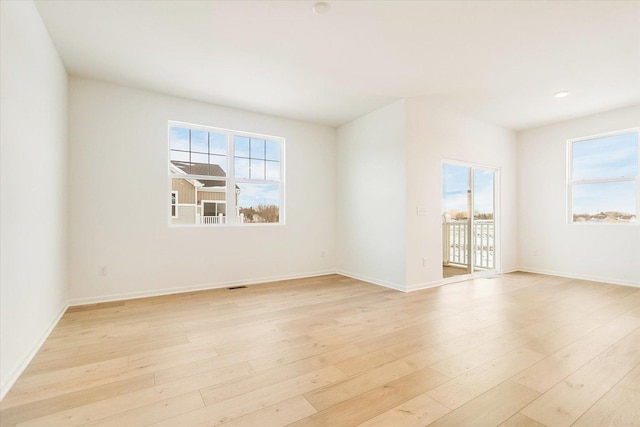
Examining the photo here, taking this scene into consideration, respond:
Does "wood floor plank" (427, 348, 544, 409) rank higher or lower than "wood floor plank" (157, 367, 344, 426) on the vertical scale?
higher

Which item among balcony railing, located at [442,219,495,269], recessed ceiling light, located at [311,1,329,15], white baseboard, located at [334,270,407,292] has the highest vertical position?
recessed ceiling light, located at [311,1,329,15]

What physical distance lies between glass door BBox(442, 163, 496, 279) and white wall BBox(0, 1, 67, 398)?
16.1 feet

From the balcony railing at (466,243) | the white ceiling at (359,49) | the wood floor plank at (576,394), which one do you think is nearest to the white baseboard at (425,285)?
the balcony railing at (466,243)

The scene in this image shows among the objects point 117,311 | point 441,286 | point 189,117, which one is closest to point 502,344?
point 441,286

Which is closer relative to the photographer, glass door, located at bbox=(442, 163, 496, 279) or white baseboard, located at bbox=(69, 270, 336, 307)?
white baseboard, located at bbox=(69, 270, 336, 307)

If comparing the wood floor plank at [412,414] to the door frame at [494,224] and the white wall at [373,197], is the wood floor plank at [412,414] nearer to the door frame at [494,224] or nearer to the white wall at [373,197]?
the white wall at [373,197]

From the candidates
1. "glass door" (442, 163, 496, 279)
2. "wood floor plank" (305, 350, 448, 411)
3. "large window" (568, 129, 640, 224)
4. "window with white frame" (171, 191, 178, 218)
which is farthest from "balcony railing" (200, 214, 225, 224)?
"large window" (568, 129, 640, 224)

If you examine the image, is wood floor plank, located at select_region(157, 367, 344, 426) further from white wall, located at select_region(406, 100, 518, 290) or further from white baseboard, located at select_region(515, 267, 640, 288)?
white baseboard, located at select_region(515, 267, 640, 288)

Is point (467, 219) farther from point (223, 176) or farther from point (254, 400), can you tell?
point (254, 400)

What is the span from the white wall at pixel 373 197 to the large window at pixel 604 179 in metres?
3.37

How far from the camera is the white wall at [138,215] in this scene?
3500mm

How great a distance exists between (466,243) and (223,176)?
430 centimetres

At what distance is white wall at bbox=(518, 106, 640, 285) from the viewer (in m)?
4.49

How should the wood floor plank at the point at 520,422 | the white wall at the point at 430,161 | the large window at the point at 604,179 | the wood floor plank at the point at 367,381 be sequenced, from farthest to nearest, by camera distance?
the large window at the point at 604,179, the white wall at the point at 430,161, the wood floor plank at the point at 367,381, the wood floor plank at the point at 520,422
